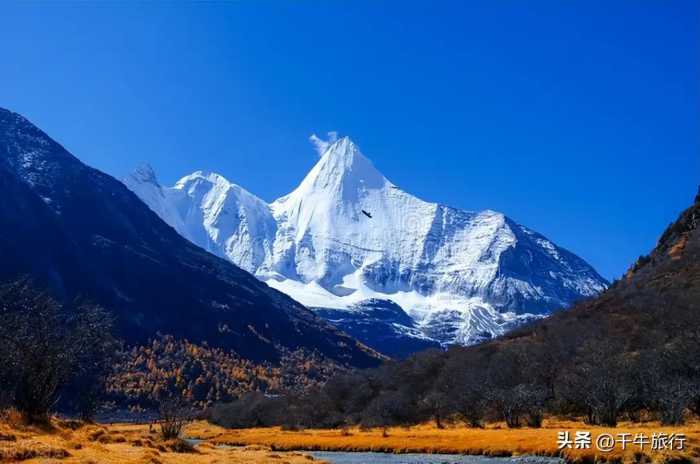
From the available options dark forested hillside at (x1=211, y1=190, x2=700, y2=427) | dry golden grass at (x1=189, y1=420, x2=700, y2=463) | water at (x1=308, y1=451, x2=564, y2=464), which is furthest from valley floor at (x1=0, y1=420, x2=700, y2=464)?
dark forested hillside at (x1=211, y1=190, x2=700, y2=427)

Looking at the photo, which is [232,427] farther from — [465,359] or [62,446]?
[62,446]

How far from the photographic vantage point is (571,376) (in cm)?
8862

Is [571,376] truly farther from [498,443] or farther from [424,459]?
[424,459]

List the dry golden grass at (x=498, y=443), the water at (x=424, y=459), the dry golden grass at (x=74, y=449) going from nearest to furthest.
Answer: the dry golden grass at (x=74, y=449) → the dry golden grass at (x=498, y=443) → the water at (x=424, y=459)

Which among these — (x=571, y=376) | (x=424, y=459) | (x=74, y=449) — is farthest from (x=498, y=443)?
(x=74, y=449)

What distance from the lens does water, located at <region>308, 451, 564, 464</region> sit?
51.2 meters

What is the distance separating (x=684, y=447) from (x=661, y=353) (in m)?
39.7

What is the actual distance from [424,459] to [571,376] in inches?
1439

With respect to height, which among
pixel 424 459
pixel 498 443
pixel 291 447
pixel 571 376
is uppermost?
pixel 571 376

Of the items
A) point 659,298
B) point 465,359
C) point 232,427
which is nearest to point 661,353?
point 659,298

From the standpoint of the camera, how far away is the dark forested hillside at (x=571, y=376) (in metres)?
72.2

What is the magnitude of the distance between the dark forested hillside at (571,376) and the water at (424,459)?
54.6 feet

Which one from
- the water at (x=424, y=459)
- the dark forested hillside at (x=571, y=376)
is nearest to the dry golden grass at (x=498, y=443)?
the water at (x=424, y=459)

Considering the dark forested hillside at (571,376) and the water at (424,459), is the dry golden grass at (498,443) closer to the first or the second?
the water at (424,459)
